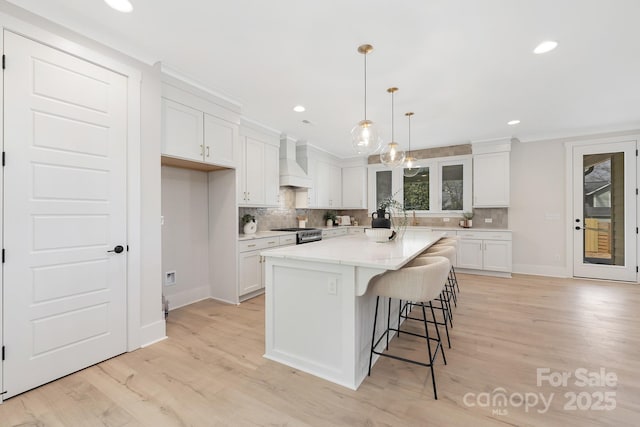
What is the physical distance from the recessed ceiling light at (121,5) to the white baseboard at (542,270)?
6588 mm

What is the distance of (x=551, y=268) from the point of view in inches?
201

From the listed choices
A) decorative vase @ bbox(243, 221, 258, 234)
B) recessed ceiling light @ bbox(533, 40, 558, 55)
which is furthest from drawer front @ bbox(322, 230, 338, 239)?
recessed ceiling light @ bbox(533, 40, 558, 55)

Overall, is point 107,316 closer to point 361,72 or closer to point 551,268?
point 361,72

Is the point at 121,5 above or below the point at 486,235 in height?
above

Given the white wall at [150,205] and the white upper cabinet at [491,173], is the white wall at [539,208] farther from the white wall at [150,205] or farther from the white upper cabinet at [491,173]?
the white wall at [150,205]

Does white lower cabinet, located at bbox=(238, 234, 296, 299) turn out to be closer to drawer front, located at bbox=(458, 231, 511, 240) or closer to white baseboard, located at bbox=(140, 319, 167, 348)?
white baseboard, located at bbox=(140, 319, 167, 348)

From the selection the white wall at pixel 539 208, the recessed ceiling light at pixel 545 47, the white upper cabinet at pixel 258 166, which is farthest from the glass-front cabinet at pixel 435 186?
the recessed ceiling light at pixel 545 47

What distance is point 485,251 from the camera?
5.18 meters

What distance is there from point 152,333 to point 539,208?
632 centimetres

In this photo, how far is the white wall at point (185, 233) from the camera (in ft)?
11.4

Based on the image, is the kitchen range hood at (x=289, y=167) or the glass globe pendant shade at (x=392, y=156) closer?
the glass globe pendant shade at (x=392, y=156)

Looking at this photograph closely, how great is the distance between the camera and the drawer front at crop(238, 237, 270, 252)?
3.71 metres

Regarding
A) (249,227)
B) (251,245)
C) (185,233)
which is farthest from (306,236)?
(185,233)

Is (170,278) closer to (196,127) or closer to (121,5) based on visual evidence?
(196,127)
